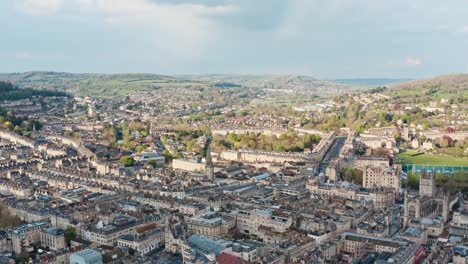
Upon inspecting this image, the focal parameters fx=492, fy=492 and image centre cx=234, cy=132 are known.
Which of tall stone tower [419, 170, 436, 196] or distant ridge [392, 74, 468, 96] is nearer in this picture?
tall stone tower [419, 170, 436, 196]

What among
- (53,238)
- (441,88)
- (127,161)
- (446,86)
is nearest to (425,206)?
(53,238)

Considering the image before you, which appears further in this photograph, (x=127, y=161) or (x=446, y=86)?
(x=446, y=86)

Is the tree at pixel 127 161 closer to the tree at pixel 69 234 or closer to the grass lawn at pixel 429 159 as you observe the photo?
the tree at pixel 69 234

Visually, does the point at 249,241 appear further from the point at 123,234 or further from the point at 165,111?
the point at 165,111

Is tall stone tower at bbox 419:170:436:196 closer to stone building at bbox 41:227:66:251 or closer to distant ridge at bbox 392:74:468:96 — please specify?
stone building at bbox 41:227:66:251

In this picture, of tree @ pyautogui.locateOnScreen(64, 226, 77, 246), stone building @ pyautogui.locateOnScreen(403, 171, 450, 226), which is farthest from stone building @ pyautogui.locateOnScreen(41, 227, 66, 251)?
stone building @ pyautogui.locateOnScreen(403, 171, 450, 226)

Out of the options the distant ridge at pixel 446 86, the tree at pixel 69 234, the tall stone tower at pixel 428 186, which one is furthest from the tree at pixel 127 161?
the distant ridge at pixel 446 86

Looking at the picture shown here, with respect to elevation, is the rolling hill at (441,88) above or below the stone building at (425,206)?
above

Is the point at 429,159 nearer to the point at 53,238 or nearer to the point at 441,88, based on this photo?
the point at 53,238

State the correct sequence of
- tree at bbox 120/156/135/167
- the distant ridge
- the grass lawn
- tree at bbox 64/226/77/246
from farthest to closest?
the distant ridge → the grass lawn → tree at bbox 120/156/135/167 → tree at bbox 64/226/77/246
